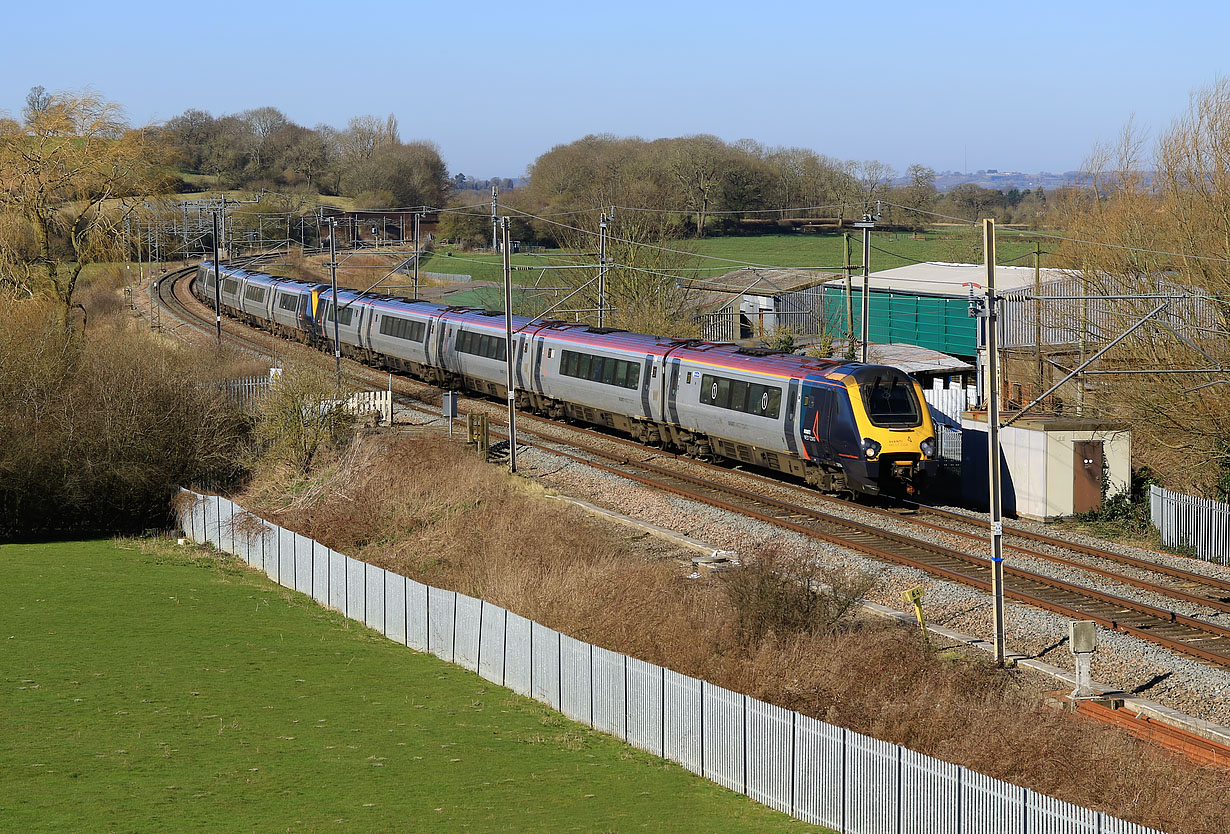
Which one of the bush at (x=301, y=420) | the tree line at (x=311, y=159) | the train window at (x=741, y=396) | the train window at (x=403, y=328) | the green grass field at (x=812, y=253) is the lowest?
the bush at (x=301, y=420)

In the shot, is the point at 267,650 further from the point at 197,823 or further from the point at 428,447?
Result: the point at 428,447

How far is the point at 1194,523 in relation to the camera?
82.1ft

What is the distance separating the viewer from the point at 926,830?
40.4 feet

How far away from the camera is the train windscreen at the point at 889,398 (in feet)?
85.4

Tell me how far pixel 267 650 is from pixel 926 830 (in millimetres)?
13401

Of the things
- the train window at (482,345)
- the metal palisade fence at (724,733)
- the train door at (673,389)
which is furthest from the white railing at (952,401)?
the metal palisade fence at (724,733)

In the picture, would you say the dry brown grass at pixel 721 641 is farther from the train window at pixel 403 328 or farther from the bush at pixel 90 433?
the train window at pixel 403 328

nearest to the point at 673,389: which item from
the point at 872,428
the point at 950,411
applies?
the point at 872,428

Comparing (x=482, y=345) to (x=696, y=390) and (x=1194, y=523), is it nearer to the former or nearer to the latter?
(x=696, y=390)

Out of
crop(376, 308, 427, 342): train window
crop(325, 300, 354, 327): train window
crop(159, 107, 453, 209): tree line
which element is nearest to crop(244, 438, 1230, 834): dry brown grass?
crop(376, 308, 427, 342): train window

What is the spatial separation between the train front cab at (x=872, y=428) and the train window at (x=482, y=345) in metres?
16.2

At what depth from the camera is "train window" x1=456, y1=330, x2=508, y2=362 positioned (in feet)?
135

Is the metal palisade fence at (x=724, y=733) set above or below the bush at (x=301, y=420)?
below

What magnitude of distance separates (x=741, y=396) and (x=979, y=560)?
8.23 m
